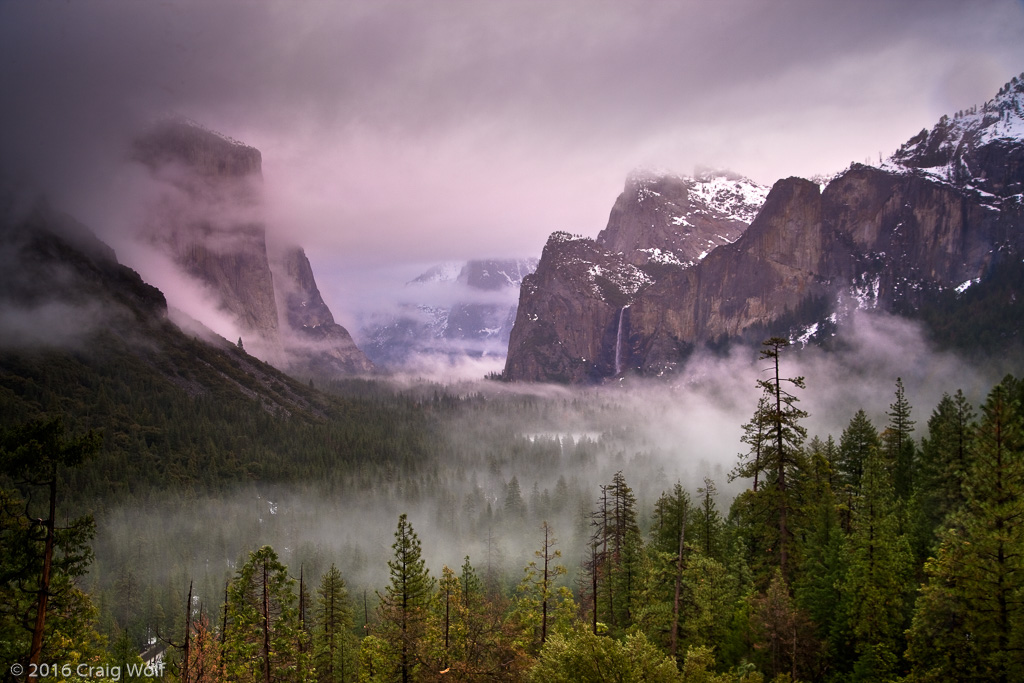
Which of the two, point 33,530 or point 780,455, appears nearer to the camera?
point 33,530

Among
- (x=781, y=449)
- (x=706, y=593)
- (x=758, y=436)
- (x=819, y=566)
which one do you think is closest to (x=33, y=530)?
(x=758, y=436)

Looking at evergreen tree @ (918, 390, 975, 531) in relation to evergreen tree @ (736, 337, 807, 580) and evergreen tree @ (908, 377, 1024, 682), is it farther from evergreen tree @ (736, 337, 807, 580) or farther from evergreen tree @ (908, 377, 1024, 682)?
evergreen tree @ (908, 377, 1024, 682)

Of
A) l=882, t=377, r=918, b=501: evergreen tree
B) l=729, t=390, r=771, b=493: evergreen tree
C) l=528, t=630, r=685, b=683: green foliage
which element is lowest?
l=528, t=630, r=685, b=683: green foliage

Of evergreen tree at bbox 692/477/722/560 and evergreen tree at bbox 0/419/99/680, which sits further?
evergreen tree at bbox 692/477/722/560

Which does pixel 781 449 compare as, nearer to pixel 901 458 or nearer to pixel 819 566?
pixel 819 566

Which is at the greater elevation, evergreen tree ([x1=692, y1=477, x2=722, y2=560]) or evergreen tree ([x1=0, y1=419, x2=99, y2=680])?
evergreen tree ([x1=0, y1=419, x2=99, y2=680])

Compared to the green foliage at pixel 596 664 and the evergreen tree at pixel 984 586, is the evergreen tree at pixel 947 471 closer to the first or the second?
the evergreen tree at pixel 984 586

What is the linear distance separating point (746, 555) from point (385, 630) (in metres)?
28.4

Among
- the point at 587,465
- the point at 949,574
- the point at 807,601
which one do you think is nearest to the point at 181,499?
the point at 587,465

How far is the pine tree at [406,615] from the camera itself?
33.8 m

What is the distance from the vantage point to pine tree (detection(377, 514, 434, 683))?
33781 millimetres

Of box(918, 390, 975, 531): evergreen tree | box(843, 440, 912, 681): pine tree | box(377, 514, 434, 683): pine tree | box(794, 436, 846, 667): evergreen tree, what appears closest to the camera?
box(843, 440, 912, 681): pine tree

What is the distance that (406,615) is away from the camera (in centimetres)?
3575

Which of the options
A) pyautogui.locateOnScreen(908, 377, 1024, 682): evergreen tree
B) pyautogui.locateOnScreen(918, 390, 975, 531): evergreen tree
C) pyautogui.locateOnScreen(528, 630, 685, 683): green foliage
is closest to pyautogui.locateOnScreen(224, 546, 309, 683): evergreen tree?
pyautogui.locateOnScreen(528, 630, 685, 683): green foliage
